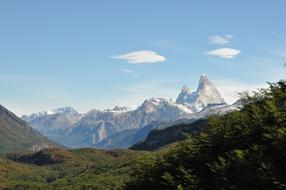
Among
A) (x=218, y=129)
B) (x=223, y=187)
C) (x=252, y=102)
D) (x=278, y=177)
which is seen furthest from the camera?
(x=252, y=102)

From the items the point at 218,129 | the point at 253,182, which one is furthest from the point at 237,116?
the point at 253,182

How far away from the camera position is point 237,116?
41.0m

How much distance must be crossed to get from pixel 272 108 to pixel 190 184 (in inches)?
331

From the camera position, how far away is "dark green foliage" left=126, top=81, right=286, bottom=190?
3338 cm

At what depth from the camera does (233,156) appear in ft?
117

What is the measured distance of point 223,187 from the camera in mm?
34875

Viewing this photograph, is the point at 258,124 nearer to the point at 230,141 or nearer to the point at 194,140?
the point at 230,141

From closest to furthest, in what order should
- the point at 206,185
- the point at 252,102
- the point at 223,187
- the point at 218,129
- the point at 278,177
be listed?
the point at 278,177, the point at 223,187, the point at 206,185, the point at 218,129, the point at 252,102

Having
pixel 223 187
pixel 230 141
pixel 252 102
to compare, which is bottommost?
pixel 223 187

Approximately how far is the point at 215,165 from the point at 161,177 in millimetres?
6587

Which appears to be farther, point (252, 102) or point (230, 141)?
point (252, 102)

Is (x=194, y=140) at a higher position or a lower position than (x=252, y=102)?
lower

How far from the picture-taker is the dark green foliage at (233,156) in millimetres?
33375


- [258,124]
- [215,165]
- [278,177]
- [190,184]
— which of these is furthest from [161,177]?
[278,177]
